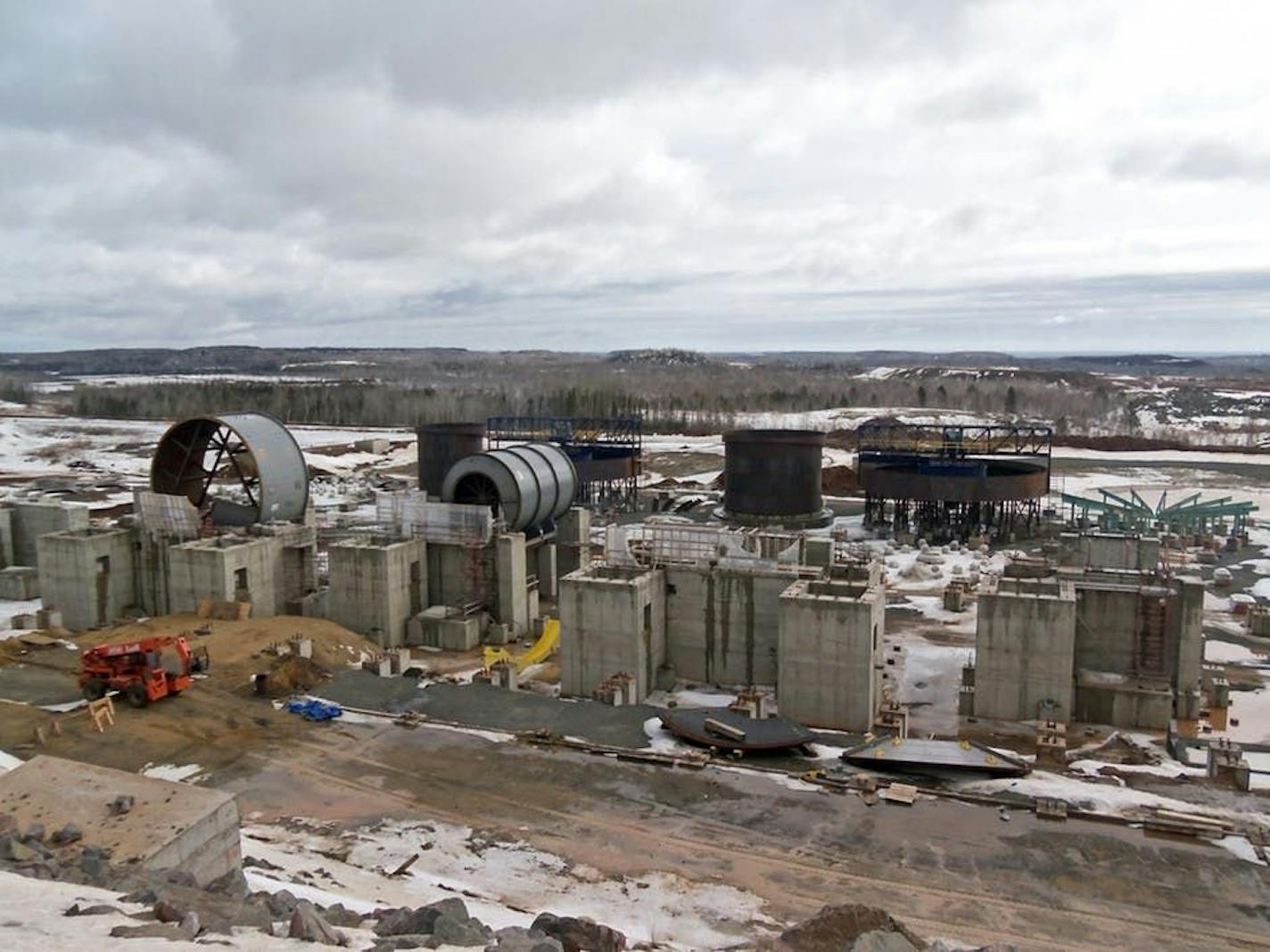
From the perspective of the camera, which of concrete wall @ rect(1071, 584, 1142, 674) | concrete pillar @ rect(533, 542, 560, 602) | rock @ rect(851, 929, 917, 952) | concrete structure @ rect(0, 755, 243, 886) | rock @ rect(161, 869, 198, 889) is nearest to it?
rock @ rect(851, 929, 917, 952)

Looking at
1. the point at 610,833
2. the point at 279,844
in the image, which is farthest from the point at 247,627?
the point at 610,833

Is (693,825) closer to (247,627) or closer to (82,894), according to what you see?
(82,894)

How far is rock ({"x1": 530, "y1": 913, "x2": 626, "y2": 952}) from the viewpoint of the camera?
1159 cm

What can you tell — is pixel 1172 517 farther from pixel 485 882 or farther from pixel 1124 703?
pixel 485 882

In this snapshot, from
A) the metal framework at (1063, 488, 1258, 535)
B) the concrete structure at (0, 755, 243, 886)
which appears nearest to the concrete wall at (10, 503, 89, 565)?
the concrete structure at (0, 755, 243, 886)

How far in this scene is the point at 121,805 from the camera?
48.0 feet

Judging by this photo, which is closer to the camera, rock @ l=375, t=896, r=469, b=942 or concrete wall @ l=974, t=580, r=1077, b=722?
rock @ l=375, t=896, r=469, b=942

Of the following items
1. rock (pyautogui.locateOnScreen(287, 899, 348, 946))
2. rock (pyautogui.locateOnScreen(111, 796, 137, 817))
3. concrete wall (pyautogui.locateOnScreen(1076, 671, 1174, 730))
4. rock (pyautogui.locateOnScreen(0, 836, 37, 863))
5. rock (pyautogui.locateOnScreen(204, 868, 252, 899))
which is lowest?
concrete wall (pyautogui.locateOnScreen(1076, 671, 1174, 730))

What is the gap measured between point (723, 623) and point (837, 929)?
→ 15587 millimetres

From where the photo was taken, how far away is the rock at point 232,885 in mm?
13125

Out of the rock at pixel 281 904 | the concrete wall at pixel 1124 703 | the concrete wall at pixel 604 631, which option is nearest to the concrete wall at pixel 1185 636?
the concrete wall at pixel 1124 703

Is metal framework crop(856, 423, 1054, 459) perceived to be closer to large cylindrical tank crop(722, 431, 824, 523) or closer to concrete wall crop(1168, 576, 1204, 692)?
large cylindrical tank crop(722, 431, 824, 523)

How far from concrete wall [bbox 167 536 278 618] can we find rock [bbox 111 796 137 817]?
55.0 ft

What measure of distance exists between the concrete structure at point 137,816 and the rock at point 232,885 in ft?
0.48
